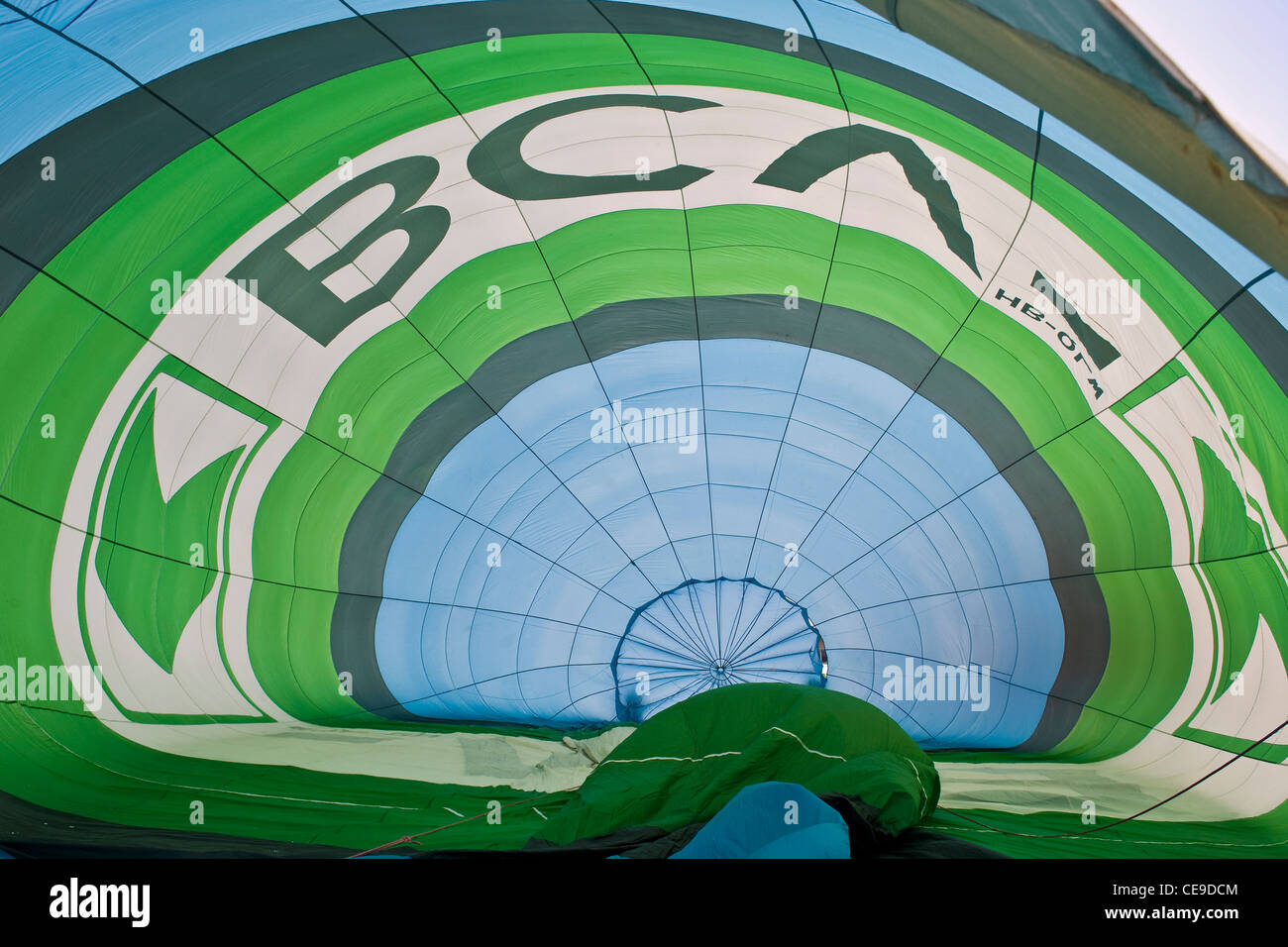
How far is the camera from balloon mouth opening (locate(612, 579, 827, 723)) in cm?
823

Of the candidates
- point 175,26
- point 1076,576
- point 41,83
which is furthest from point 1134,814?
point 41,83

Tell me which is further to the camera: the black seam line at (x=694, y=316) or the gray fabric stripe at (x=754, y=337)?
the gray fabric stripe at (x=754, y=337)

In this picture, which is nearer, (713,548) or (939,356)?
(939,356)

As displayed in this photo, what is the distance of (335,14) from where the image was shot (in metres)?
3.75

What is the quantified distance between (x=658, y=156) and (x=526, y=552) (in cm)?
363

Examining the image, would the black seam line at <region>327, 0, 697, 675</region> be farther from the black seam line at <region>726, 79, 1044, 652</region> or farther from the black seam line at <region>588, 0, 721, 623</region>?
the black seam line at <region>726, 79, 1044, 652</region>

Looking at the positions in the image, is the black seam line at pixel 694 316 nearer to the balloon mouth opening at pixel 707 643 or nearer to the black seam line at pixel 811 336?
the balloon mouth opening at pixel 707 643

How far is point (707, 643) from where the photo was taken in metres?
8.29

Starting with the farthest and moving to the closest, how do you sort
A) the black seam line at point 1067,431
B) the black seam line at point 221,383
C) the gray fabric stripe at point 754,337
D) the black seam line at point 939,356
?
the gray fabric stripe at point 754,337
the black seam line at point 939,356
the black seam line at point 1067,431
the black seam line at point 221,383

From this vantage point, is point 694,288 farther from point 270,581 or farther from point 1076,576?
point 270,581

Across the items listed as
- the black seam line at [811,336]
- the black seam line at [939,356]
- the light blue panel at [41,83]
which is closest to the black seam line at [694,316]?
the black seam line at [811,336]

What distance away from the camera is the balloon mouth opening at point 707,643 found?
27.0 feet
